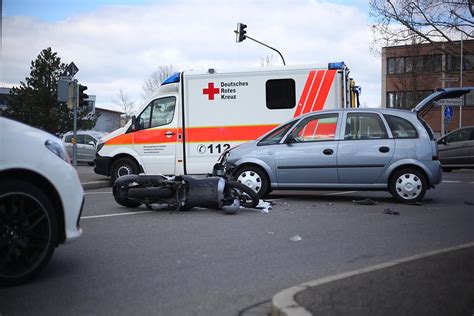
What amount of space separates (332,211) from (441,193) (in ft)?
13.0

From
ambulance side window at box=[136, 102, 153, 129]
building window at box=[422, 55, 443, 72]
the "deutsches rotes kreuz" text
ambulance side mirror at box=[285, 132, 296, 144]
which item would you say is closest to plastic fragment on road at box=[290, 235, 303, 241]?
ambulance side mirror at box=[285, 132, 296, 144]

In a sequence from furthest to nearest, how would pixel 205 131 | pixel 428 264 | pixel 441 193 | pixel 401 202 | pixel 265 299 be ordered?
pixel 205 131, pixel 441 193, pixel 401 202, pixel 428 264, pixel 265 299

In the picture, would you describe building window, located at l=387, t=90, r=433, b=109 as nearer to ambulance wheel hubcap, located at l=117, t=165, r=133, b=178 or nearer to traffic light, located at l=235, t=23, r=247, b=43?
traffic light, located at l=235, t=23, r=247, b=43

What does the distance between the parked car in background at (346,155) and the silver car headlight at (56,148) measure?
537cm

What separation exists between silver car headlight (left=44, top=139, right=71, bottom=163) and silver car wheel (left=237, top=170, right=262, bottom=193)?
211 inches

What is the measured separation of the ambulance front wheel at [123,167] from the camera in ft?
42.5

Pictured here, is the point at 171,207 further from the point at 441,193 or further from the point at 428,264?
the point at 441,193

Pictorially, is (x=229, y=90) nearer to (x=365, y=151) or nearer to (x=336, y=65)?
(x=336, y=65)

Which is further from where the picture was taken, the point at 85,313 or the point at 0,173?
the point at 0,173

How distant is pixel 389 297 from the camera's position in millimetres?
3736

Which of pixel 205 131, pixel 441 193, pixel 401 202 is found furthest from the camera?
pixel 205 131

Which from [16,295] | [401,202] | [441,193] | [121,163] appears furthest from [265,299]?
[121,163]

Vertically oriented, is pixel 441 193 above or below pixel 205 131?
below

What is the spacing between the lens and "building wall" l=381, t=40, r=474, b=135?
42219 millimetres
